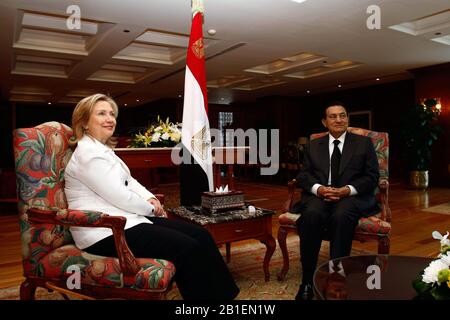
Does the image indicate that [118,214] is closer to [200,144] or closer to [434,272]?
[200,144]

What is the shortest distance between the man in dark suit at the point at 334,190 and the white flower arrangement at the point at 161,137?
1830 millimetres

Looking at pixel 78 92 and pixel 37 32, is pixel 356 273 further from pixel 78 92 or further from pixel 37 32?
pixel 78 92

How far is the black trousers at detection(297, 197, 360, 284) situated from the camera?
7.91 ft

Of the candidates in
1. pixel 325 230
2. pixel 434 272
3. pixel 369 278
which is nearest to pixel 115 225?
pixel 369 278

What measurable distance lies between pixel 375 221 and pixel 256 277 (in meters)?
0.97

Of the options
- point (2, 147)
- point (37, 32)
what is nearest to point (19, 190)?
point (37, 32)

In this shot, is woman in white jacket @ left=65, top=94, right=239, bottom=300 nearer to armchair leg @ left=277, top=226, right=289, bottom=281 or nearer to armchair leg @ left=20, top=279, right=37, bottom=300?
armchair leg @ left=20, top=279, right=37, bottom=300

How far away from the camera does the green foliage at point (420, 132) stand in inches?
316

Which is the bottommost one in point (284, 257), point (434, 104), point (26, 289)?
point (284, 257)

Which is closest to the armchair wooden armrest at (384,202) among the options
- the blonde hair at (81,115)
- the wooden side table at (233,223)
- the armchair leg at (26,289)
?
the wooden side table at (233,223)

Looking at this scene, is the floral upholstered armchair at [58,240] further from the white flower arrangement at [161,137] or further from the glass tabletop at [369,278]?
the white flower arrangement at [161,137]

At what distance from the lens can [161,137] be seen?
14.1ft

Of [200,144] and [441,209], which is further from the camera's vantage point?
[441,209]

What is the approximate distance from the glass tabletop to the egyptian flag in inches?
57.5
